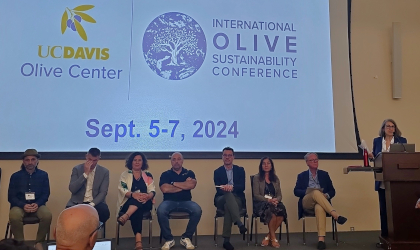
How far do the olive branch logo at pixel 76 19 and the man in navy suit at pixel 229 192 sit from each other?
239cm

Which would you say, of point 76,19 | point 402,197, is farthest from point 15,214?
point 402,197

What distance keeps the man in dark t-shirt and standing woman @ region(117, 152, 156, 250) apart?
188 mm

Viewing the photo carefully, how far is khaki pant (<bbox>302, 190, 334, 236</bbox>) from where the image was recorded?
12.8 ft

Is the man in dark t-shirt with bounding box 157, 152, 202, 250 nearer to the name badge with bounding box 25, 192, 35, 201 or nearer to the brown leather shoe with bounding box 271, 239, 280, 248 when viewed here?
the brown leather shoe with bounding box 271, 239, 280, 248

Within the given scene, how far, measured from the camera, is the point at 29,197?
12.5ft

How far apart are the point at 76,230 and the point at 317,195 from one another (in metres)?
3.23

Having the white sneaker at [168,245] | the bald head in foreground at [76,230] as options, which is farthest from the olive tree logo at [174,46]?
the bald head in foreground at [76,230]

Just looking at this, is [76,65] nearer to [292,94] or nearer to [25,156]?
[25,156]

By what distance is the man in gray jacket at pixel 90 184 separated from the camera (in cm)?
396

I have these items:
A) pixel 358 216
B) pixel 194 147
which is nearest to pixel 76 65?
pixel 194 147

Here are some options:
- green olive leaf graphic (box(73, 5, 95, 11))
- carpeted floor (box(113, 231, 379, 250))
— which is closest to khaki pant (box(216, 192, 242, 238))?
carpeted floor (box(113, 231, 379, 250))

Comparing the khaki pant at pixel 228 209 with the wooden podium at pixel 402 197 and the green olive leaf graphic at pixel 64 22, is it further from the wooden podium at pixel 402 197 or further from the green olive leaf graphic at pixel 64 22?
the green olive leaf graphic at pixel 64 22

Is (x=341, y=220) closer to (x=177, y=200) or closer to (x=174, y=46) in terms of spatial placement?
(x=177, y=200)

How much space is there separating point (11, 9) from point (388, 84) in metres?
5.25
